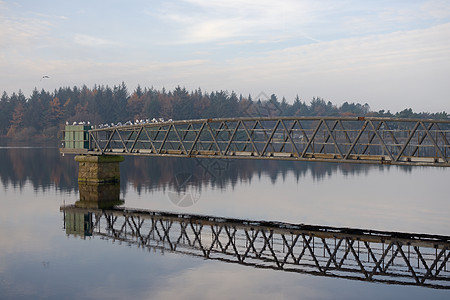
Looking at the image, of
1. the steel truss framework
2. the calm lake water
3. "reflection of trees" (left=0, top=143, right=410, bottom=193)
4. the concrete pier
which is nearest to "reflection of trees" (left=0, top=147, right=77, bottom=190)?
"reflection of trees" (left=0, top=143, right=410, bottom=193)

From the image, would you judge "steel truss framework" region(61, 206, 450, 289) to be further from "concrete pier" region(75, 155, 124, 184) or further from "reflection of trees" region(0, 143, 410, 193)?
"reflection of trees" region(0, 143, 410, 193)

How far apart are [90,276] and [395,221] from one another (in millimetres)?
22660

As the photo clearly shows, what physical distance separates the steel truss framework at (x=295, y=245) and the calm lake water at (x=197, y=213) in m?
1.02

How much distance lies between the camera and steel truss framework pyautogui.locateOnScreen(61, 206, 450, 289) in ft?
80.3

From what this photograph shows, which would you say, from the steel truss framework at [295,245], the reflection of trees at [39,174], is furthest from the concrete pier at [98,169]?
the steel truss framework at [295,245]

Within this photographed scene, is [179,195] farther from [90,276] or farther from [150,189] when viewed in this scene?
[90,276]

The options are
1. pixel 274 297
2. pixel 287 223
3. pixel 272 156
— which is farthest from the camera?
pixel 272 156

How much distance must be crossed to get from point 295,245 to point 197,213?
39.6 feet

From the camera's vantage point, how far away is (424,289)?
2211 centimetres

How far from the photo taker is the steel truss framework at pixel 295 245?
2448 centimetres

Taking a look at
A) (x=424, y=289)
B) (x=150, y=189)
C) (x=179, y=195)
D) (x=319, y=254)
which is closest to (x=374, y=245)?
(x=319, y=254)

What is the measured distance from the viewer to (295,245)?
2941 cm

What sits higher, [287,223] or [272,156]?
[272,156]

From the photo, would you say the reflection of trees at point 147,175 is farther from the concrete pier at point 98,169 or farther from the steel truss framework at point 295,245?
the steel truss framework at point 295,245
